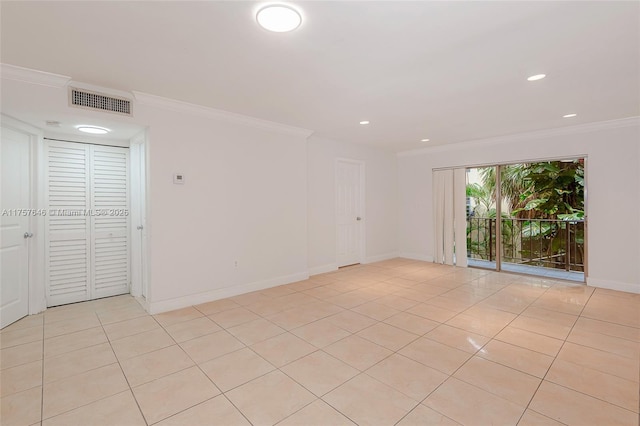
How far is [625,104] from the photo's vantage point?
371 centimetres

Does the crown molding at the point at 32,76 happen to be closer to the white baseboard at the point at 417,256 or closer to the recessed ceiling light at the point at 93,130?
the recessed ceiling light at the point at 93,130

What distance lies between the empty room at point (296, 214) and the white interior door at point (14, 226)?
27 millimetres

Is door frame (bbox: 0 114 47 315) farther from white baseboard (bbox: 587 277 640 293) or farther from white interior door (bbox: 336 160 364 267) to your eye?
white baseboard (bbox: 587 277 640 293)

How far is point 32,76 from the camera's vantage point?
2.78m

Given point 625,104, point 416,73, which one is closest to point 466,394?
point 416,73

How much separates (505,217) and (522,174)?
3.33 ft

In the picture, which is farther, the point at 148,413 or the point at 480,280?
the point at 480,280

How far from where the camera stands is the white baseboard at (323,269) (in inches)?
212

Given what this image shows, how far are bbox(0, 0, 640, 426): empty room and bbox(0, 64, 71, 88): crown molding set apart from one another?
0.02 metres

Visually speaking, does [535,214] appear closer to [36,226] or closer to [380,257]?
[380,257]

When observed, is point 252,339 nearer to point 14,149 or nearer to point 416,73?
point 416,73

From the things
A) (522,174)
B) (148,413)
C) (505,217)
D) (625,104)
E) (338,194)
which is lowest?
(148,413)

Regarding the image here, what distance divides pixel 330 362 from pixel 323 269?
3.12m

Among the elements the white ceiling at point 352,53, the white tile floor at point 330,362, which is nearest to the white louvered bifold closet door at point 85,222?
the white tile floor at point 330,362
